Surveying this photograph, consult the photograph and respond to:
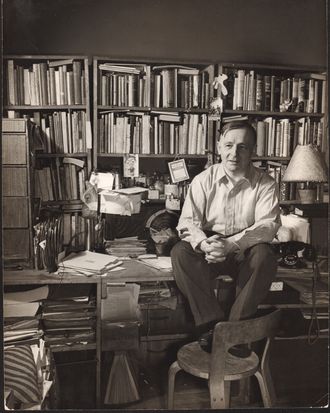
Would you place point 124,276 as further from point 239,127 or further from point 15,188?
point 239,127

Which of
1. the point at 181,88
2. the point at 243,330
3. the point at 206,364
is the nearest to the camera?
the point at 243,330

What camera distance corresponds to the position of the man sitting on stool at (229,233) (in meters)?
2.02

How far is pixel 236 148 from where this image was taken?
6.89ft

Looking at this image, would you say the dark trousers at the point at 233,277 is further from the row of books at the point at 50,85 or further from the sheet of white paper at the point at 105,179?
the row of books at the point at 50,85

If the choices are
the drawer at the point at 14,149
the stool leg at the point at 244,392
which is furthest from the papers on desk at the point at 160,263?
the drawer at the point at 14,149

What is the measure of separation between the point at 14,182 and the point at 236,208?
1059 mm

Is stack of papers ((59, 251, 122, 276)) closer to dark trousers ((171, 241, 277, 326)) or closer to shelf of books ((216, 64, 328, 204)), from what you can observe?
dark trousers ((171, 241, 277, 326))

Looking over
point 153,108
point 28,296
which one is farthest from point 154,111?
point 28,296

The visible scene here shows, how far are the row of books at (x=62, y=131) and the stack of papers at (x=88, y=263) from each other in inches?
21.2

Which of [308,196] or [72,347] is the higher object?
[308,196]

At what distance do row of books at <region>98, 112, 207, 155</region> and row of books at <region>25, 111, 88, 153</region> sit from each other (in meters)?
0.19

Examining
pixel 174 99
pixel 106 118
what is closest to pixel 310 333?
pixel 174 99

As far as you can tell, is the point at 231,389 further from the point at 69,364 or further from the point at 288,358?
the point at 69,364

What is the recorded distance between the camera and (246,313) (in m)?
2.02
